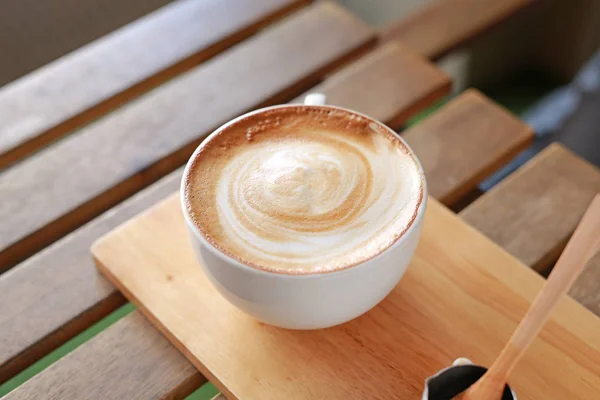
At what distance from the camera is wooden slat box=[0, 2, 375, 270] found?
0.73 metres

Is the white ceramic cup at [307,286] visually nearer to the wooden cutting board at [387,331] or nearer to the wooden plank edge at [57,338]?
the wooden cutting board at [387,331]

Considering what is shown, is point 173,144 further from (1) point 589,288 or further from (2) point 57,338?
(1) point 589,288

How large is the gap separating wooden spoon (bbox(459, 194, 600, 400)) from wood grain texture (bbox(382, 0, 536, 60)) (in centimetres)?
53

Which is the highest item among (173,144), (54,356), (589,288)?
(173,144)

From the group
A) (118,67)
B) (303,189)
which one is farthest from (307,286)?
(118,67)

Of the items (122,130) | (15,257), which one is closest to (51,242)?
(15,257)

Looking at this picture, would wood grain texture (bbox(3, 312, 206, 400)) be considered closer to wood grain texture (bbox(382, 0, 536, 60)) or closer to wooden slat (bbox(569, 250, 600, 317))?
wooden slat (bbox(569, 250, 600, 317))

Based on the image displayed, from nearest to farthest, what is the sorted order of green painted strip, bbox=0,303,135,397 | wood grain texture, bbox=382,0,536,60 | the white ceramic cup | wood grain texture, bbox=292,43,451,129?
the white ceramic cup
wood grain texture, bbox=292,43,451,129
wood grain texture, bbox=382,0,536,60
green painted strip, bbox=0,303,135,397

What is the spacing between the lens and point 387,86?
0.86 m

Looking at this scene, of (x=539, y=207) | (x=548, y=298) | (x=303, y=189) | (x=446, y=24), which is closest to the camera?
(x=548, y=298)

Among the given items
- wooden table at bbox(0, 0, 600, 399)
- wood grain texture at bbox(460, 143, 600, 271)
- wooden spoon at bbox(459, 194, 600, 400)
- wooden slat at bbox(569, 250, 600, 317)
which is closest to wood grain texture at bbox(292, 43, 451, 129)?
wooden table at bbox(0, 0, 600, 399)

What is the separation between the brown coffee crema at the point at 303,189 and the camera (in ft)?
1.77

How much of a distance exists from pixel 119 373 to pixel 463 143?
0.44 meters

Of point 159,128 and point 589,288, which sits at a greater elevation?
point 159,128
